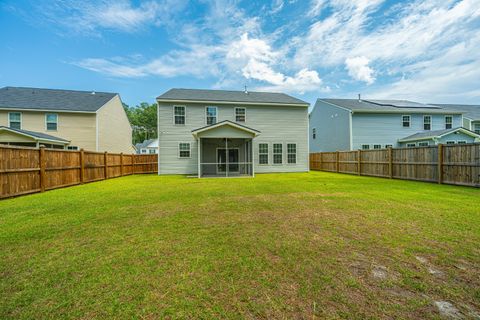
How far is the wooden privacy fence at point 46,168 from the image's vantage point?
7.17 meters

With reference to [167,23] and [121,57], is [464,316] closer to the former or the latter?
[167,23]

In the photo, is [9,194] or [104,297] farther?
[9,194]

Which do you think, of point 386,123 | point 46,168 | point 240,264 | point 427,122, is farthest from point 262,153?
point 427,122

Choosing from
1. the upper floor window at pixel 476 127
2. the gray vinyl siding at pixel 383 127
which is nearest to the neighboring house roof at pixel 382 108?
the gray vinyl siding at pixel 383 127

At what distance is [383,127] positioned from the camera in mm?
20281

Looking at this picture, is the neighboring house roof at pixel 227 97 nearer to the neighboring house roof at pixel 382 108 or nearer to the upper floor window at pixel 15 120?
the neighboring house roof at pixel 382 108

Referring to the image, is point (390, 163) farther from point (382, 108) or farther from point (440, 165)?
point (382, 108)

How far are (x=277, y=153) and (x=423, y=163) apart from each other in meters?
9.72

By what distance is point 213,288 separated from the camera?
7.11 ft

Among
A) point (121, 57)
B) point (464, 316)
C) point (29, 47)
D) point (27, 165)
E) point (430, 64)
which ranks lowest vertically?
point (464, 316)

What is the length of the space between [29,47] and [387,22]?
25101 millimetres

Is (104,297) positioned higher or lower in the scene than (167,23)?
lower

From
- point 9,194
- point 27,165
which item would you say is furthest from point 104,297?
point 27,165

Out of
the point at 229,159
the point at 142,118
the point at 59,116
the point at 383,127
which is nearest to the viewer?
the point at 59,116
